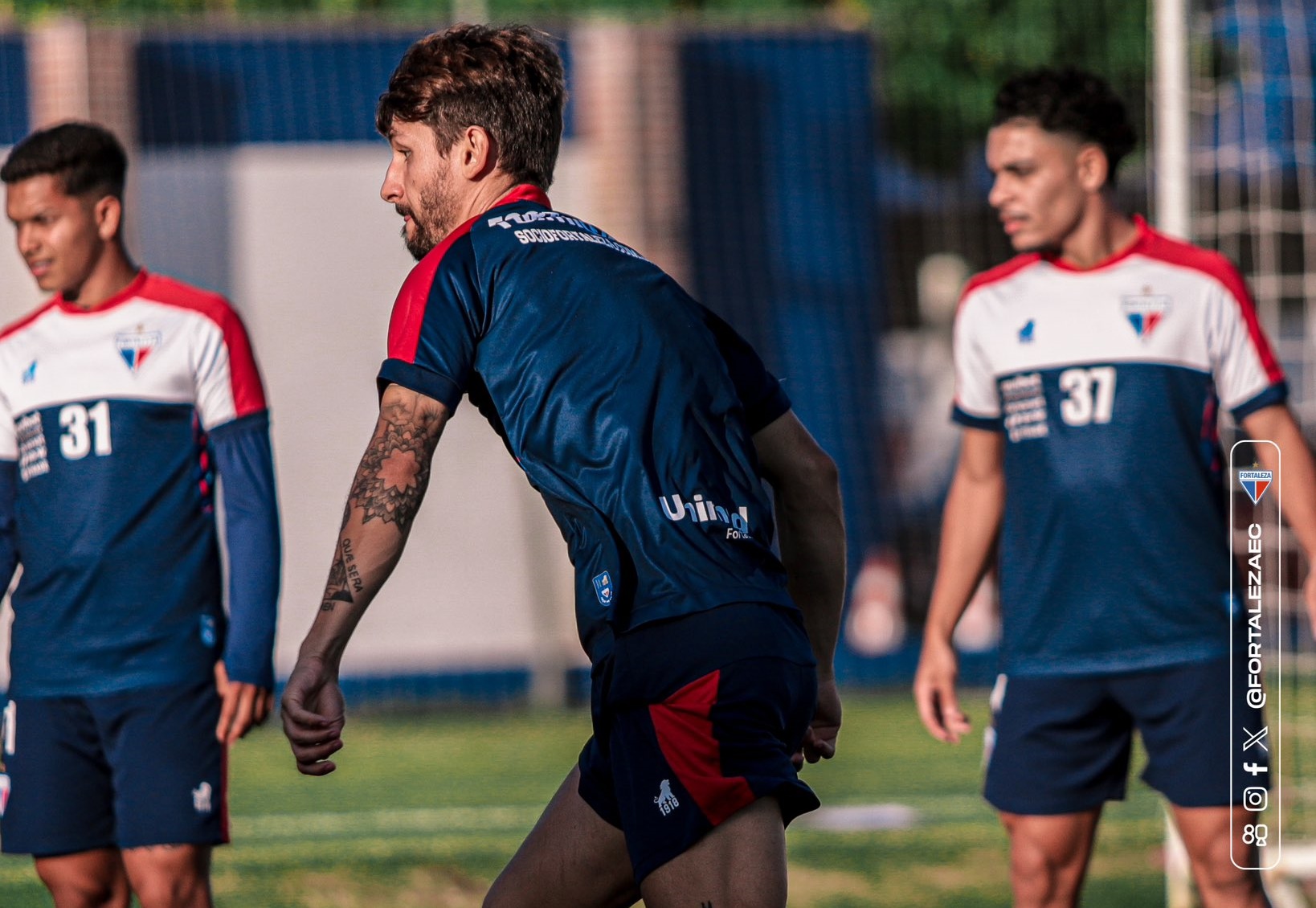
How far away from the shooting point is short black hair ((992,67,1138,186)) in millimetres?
5027

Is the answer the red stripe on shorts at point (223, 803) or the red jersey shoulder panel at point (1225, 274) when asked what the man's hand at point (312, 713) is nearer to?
the red stripe on shorts at point (223, 803)

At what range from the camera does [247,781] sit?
1038 cm

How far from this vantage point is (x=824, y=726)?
139 inches

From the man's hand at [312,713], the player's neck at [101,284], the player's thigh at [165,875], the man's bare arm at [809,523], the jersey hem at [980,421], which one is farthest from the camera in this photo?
the jersey hem at [980,421]

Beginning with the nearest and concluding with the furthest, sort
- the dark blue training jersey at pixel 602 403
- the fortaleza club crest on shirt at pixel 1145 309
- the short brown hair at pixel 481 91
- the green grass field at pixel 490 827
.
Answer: the dark blue training jersey at pixel 602 403, the short brown hair at pixel 481 91, the fortaleza club crest on shirt at pixel 1145 309, the green grass field at pixel 490 827

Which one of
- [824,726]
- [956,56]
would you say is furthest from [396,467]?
[956,56]

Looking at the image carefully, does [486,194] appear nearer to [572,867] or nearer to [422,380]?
[422,380]

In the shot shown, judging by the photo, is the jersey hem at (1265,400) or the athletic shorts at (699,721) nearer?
the athletic shorts at (699,721)

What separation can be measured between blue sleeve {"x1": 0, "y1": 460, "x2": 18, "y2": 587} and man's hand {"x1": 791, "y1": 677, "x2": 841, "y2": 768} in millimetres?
2496

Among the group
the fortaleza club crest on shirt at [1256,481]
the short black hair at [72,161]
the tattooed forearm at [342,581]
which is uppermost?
the short black hair at [72,161]

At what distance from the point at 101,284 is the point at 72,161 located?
1.13ft

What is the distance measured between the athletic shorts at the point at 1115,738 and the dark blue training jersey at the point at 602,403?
6.63 feet

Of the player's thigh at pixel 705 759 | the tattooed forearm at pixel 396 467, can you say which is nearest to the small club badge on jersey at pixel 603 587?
the player's thigh at pixel 705 759

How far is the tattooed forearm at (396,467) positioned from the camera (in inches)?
119
